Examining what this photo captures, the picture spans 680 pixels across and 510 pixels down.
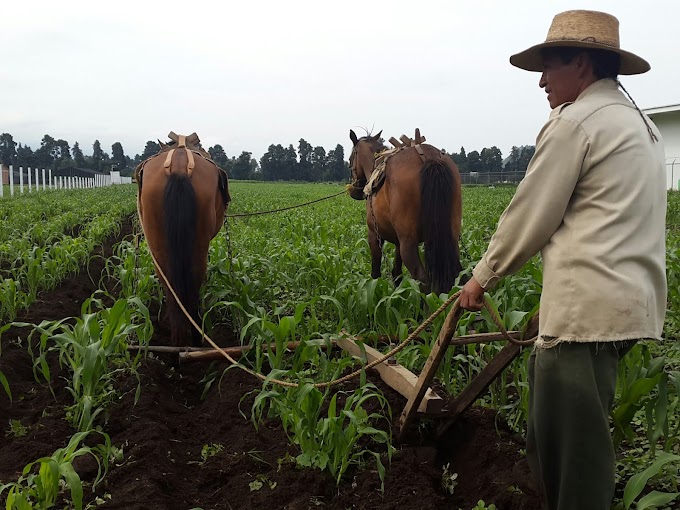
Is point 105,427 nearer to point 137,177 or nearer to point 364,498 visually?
point 364,498

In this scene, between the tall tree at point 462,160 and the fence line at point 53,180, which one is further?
the tall tree at point 462,160

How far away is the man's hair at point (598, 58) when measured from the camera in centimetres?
206

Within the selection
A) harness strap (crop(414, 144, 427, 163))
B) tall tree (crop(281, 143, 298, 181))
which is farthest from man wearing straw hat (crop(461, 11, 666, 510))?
tall tree (crop(281, 143, 298, 181))

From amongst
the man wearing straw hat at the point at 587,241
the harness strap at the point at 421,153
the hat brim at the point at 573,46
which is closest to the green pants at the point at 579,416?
the man wearing straw hat at the point at 587,241

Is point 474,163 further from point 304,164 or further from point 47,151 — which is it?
point 47,151

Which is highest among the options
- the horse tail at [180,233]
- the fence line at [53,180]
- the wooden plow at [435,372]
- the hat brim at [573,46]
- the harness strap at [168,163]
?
the fence line at [53,180]

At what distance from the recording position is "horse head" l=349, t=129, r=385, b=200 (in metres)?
8.06

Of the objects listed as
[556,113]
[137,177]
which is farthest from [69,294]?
[556,113]

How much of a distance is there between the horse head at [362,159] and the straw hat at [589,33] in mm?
5844

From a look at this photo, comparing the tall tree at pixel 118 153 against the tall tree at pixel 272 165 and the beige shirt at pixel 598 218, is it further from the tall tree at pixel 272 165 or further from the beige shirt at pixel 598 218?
the beige shirt at pixel 598 218

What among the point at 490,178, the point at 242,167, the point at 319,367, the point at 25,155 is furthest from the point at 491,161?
the point at 25,155

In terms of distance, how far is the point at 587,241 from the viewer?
1.93 metres

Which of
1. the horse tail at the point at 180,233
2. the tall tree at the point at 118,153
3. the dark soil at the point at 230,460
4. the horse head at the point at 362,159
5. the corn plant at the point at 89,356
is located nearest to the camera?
the dark soil at the point at 230,460

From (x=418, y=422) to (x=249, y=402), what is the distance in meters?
1.26
